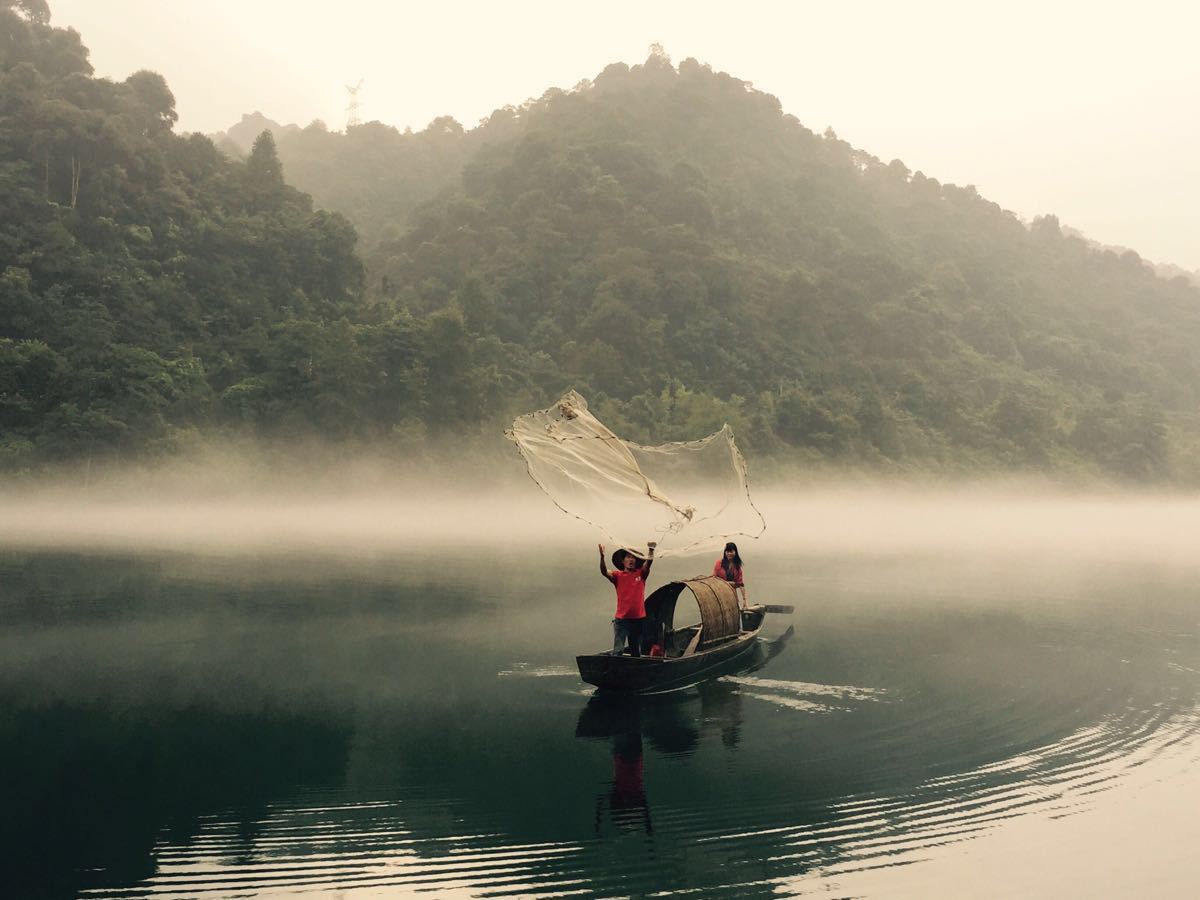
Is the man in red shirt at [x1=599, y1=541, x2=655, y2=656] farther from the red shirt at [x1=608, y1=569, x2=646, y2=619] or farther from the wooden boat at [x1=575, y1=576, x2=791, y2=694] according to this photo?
the wooden boat at [x1=575, y1=576, x2=791, y2=694]

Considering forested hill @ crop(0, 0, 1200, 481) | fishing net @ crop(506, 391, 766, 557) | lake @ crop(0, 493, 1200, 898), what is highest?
forested hill @ crop(0, 0, 1200, 481)

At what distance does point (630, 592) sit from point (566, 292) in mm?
84444

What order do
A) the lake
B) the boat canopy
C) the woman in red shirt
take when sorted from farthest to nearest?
the woman in red shirt, the boat canopy, the lake

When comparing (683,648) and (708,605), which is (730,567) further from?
(708,605)

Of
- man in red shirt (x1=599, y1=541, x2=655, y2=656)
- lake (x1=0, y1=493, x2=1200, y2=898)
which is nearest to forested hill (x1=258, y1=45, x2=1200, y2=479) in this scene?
lake (x1=0, y1=493, x2=1200, y2=898)

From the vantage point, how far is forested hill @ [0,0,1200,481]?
67.6m

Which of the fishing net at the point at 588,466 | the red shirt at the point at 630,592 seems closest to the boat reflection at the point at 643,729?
the red shirt at the point at 630,592

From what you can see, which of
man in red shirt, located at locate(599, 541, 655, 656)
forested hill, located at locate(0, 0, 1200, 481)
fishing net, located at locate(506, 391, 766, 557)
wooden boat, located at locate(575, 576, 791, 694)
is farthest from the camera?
forested hill, located at locate(0, 0, 1200, 481)

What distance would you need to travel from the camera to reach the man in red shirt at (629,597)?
17.7 m

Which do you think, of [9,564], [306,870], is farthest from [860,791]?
[9,564]

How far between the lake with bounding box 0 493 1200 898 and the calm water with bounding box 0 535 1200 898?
0.06m

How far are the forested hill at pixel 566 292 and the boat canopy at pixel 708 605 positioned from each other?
50.6m

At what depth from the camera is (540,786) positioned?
12648mm

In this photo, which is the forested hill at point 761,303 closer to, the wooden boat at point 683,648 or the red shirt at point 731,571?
the red shirt at point 731,571
